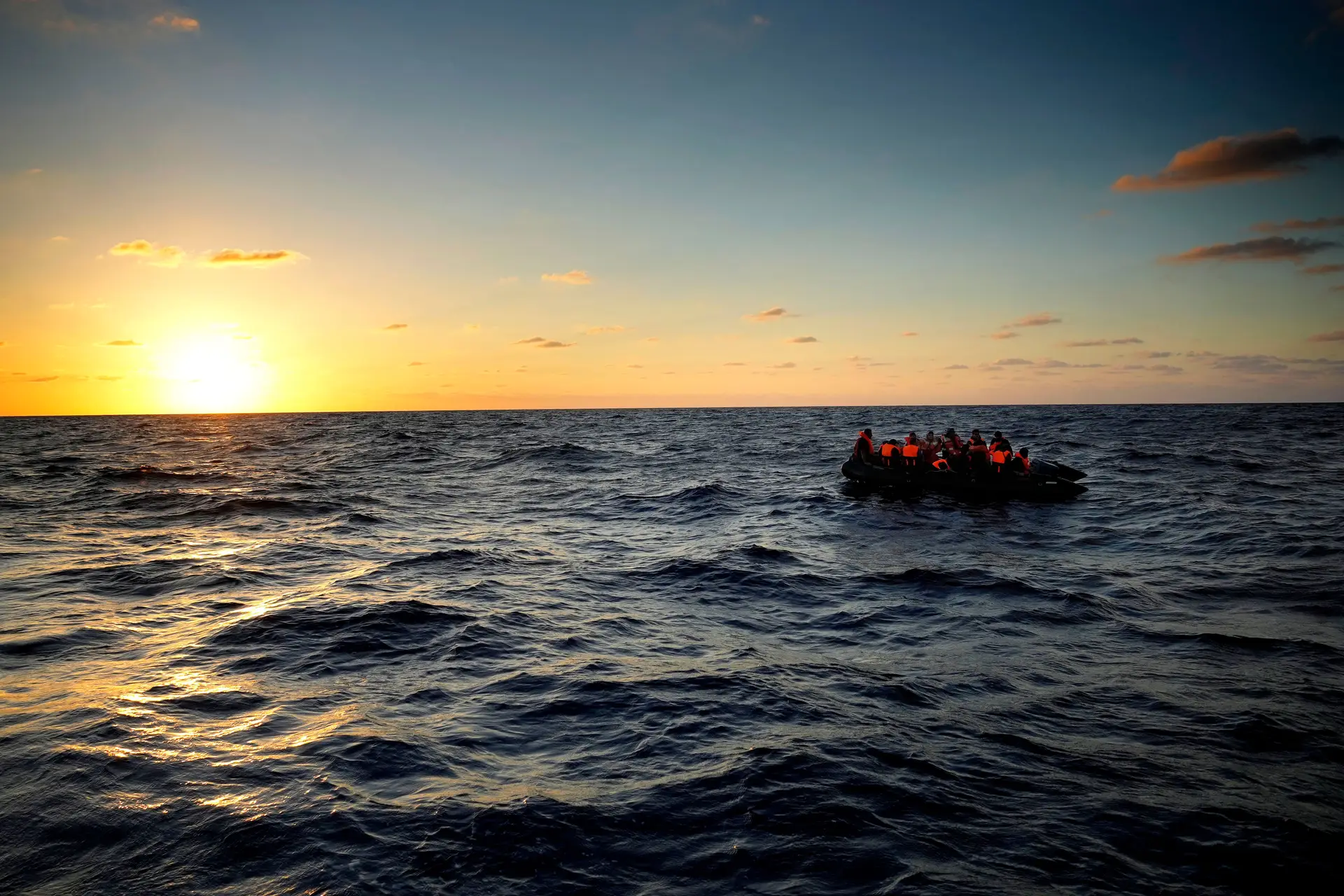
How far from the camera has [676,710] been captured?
848cm

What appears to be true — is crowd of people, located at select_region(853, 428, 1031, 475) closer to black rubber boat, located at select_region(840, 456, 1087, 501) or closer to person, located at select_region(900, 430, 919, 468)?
person, located at select_region(900, 430, 919, 468)

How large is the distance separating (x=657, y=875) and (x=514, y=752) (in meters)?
2.54

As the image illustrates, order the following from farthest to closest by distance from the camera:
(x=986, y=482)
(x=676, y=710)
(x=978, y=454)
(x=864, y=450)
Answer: (x=864, y=450) < (x=978, y=454) < (x=986, y=482) < (x=676, y=710)

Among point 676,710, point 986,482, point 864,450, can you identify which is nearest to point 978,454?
point 986,482

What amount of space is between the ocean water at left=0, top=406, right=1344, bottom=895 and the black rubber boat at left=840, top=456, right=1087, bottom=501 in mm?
4760

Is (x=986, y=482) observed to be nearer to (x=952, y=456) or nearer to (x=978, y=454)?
(x=978, y=454)

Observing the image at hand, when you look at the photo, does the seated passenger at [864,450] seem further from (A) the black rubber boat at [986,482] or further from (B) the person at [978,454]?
(B) the person at [978,454]

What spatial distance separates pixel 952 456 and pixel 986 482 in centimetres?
191

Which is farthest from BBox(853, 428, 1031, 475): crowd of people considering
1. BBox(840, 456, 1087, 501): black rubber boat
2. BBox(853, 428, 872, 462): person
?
BBox(840, 456, 1087, 501): black rubber boat

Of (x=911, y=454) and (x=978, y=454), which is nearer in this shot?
(x=978, y=454)

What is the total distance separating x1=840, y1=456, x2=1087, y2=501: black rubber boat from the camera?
25172mm

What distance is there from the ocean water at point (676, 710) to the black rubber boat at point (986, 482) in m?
4.76

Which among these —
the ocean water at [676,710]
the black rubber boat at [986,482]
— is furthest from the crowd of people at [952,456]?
the ocean water at [676,710]

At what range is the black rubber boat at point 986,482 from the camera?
2517 centimetres
